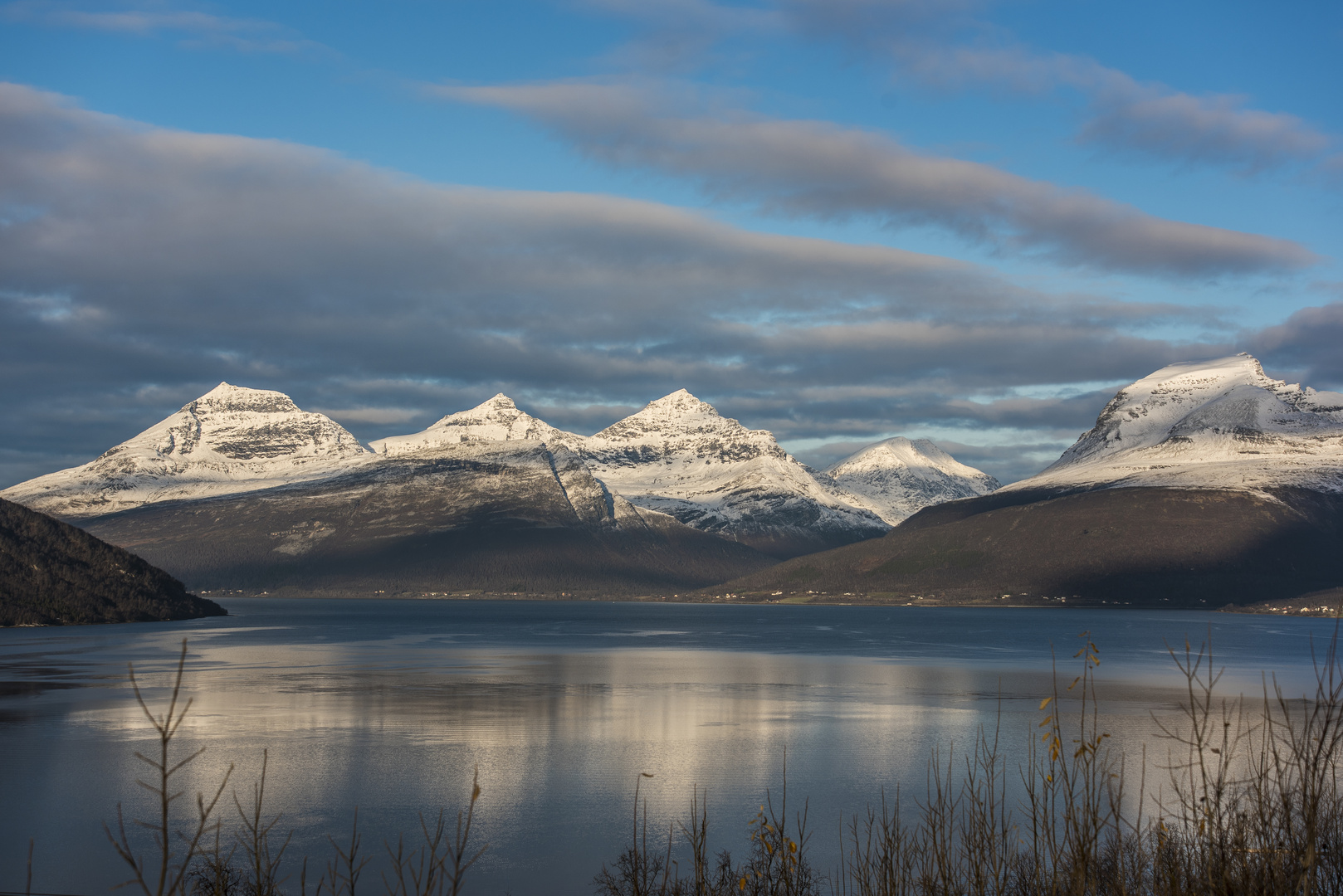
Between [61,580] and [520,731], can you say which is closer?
[520,731]

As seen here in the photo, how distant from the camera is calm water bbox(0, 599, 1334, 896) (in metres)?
37.2

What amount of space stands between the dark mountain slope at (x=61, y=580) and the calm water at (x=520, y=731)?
42.6 metres

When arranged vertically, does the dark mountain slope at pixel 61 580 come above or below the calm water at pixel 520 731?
above

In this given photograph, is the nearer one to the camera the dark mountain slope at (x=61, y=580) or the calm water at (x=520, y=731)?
the calm water at (x=520, y=731)

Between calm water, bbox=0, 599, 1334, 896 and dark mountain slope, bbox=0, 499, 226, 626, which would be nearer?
calm water, bbox=0, 599, 1334, 896

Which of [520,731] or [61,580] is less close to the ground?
[61,580]

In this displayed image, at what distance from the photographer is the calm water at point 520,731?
122 feet

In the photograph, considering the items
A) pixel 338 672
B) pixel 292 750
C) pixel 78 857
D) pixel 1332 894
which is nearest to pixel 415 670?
pixel 338 672

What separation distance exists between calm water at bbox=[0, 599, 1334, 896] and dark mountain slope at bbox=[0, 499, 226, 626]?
140 ft

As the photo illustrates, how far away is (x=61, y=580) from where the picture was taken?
582 feet

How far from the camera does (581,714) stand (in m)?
66.8

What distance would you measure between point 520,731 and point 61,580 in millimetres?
148076

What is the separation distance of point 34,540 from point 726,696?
144 meters

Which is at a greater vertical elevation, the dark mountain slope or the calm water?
the dark mountain slope
